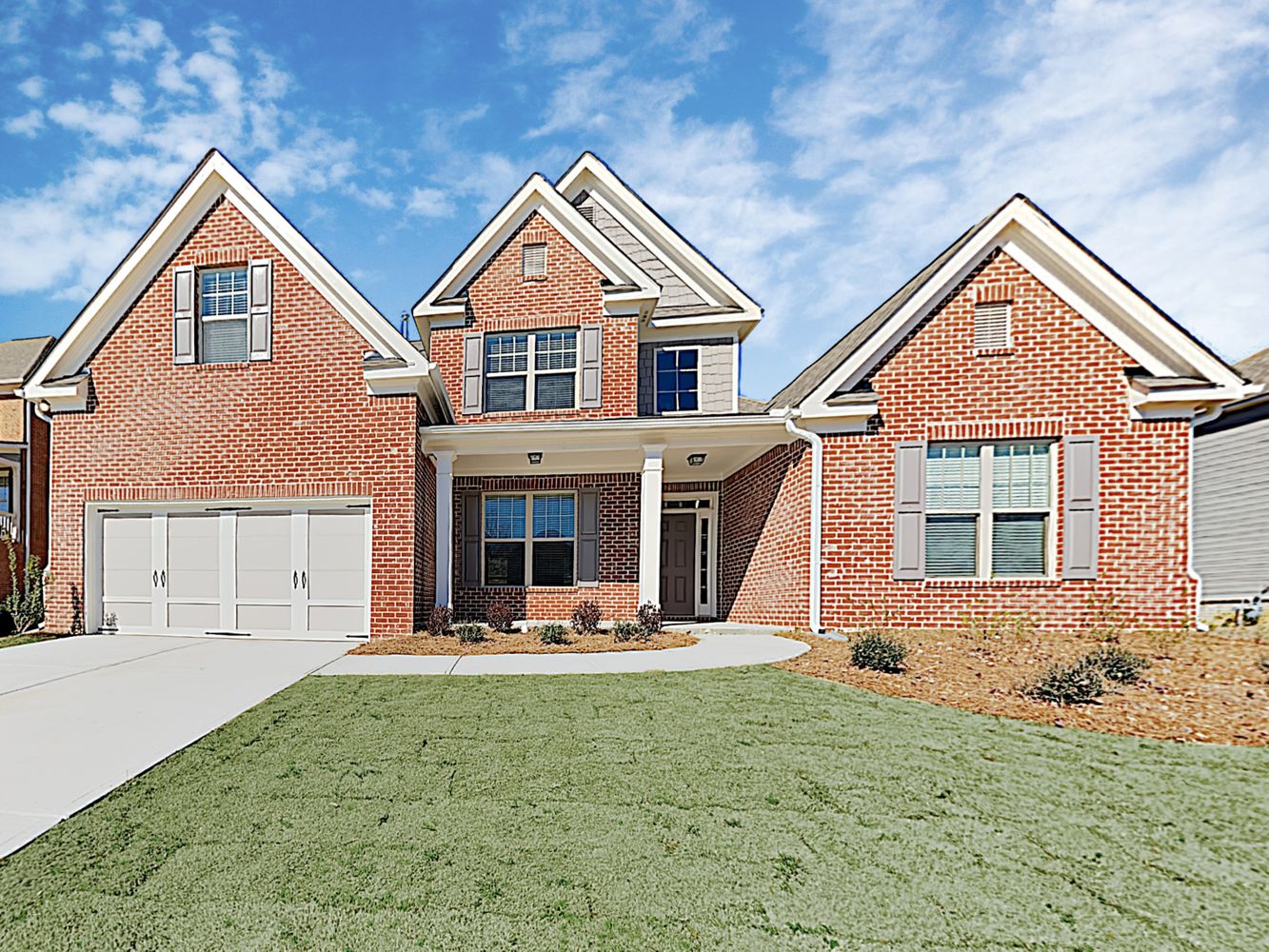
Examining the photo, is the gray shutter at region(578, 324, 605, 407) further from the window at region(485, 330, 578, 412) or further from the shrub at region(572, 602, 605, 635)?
the shrub at region(572, 602, 605, 635)

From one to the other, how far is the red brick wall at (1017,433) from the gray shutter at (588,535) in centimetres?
403

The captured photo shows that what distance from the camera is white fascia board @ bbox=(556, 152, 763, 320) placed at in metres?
13.7

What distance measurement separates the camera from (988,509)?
9547mm

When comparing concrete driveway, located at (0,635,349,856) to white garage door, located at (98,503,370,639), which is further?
white garage door, located at (98,503,370,639)

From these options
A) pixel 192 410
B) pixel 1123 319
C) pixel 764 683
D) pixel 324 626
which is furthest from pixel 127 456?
pixel 1123 319

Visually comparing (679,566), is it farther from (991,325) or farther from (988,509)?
(991,325)

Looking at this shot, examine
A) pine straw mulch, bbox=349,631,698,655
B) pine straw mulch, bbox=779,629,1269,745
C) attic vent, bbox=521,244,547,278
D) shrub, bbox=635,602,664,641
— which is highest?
attic vent, bbox=521,244,547,278

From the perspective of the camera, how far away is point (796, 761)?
172 inches

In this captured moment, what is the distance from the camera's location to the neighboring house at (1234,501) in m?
11.8

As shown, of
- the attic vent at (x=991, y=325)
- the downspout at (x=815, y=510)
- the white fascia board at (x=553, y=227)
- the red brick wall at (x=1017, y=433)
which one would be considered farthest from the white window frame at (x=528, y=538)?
the attic vent at (x=991, y=325)

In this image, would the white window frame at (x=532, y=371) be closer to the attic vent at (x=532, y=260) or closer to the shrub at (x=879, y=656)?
the attic vent at (x=532, y=260)

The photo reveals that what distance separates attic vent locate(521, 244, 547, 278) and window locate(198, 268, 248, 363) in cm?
497

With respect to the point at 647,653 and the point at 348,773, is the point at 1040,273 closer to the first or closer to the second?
the point at 647,653

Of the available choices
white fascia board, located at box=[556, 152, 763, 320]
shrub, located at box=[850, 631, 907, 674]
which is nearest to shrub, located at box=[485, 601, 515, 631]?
shrub, located at box=[850, 631, 907, 674]
